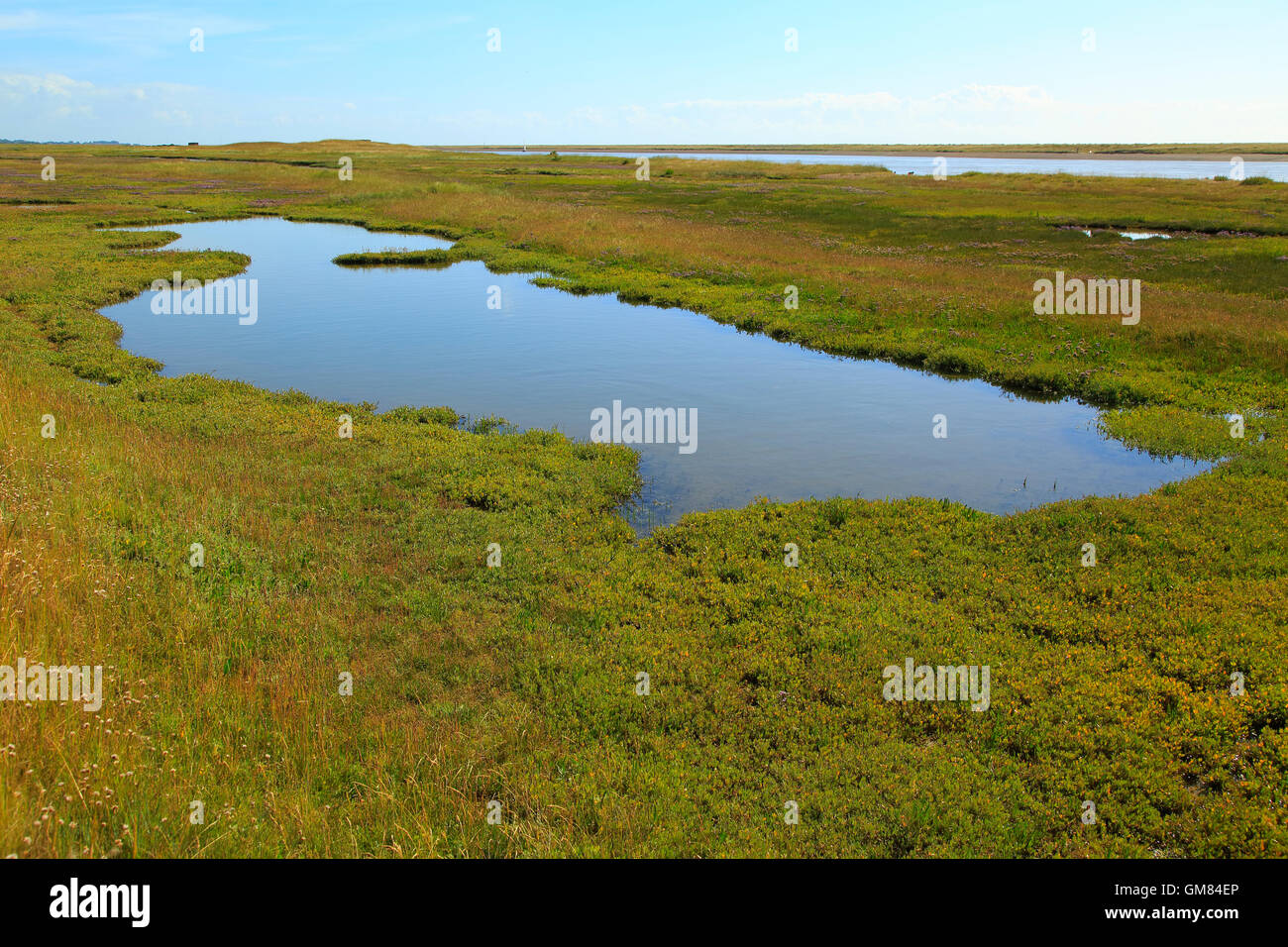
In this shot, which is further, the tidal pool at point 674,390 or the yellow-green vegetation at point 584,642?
the tidal pool at point 674,390

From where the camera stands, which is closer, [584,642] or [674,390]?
[584,642]

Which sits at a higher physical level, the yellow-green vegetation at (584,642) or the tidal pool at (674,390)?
the tidal pool at (674,390)

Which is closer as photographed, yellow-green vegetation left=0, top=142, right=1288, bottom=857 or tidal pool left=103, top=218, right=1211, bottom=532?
yellow-green vegetation left=0, top=142, right=1288, bottom=857

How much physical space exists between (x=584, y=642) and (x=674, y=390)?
14.1 meters

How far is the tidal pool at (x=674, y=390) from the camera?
17891 mm

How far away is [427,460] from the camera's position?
17.5m

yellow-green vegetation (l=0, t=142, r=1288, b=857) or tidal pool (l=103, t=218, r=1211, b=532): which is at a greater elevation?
tidal pool (l=103, t=218, r=1211, b=532)

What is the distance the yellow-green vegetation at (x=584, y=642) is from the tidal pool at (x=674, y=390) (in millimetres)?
1617

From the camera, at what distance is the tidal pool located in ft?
58.7

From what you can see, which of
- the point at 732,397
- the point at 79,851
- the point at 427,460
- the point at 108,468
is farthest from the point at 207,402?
the point at 79,851

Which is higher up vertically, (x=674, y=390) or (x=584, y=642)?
(x=674, y=390)

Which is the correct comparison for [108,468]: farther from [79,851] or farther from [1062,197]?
[1062,197]

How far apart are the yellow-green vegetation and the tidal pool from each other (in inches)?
63.6

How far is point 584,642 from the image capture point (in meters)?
11.1
